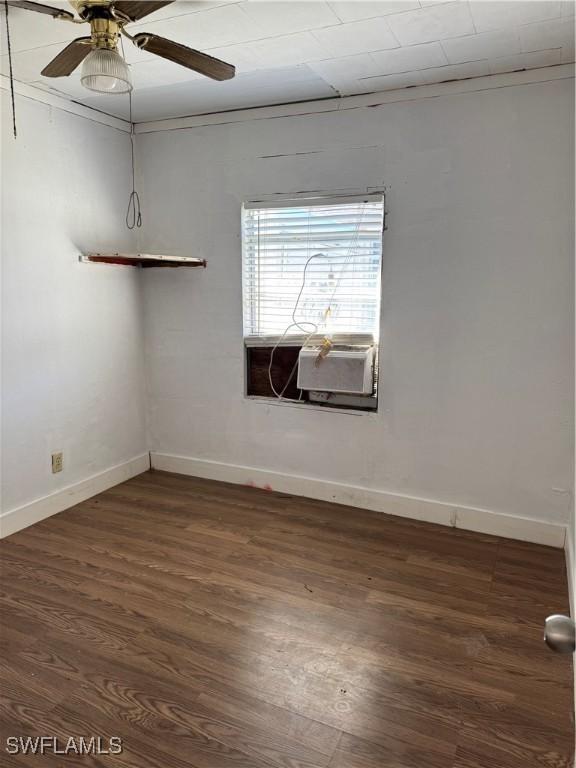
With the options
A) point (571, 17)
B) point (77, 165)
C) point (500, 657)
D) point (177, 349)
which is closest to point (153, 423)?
point (177, 349)

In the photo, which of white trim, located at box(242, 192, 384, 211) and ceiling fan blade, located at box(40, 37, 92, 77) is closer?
ceiling fan blade, located at box(40, 37, 92, 77)

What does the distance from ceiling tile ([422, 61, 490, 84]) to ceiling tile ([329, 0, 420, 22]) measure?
64cm

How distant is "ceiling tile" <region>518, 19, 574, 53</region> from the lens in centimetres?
206

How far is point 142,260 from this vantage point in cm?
327

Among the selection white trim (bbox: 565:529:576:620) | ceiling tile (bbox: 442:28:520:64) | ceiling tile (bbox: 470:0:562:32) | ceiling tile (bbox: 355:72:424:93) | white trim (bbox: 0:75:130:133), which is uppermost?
white trim (bbox: 0:75:130:133)

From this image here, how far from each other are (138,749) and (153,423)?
2.49 m

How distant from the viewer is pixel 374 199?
2.95 metres

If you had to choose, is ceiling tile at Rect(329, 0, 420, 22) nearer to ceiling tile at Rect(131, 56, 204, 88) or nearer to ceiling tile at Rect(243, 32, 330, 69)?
ceiling tile at Rect(243, 32, 330, 69)

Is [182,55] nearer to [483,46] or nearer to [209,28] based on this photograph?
[209,28]

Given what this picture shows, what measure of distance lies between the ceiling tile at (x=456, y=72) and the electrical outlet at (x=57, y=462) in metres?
2.91

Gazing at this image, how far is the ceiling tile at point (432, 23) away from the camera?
195 centimetres

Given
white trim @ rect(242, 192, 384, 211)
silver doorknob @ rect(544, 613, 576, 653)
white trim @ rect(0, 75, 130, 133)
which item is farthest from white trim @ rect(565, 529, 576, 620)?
white trim @ rect(0, 75, 130, 133)

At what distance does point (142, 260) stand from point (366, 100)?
1622mm

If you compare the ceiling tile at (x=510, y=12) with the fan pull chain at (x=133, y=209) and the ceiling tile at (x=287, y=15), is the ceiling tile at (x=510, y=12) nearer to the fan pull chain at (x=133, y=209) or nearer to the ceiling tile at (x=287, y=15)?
the ceiling tile at (x=287, y=15)
